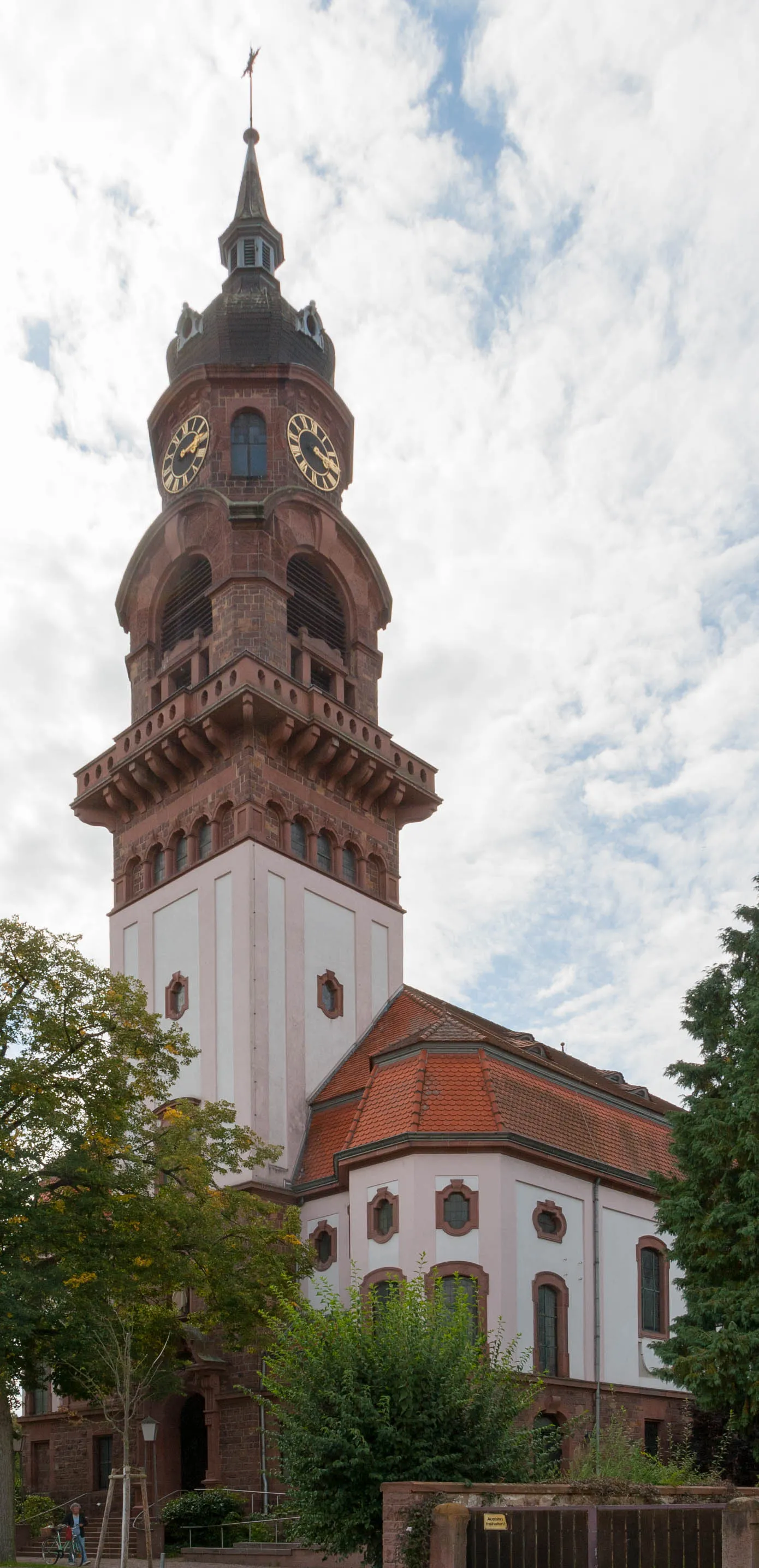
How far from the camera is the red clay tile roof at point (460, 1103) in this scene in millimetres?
34750

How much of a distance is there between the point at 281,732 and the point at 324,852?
391 centimetres

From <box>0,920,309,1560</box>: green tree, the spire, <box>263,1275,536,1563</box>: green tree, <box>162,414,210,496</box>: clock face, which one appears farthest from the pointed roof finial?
<box>263,1275,536,1563</box>: green tree

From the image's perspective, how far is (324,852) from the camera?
144 ft

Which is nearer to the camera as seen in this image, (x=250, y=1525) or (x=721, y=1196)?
(x=721, y=1196)

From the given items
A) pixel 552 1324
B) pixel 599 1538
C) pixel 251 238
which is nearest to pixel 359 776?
pixel 552 1324

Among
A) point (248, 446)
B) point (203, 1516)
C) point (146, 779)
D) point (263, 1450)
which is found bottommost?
point (203, 1516)

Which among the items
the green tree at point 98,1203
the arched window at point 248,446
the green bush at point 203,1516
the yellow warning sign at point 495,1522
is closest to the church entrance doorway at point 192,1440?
the green bush at point 203,1516

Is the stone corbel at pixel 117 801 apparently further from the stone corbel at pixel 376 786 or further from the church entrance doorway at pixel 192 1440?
the church entrance doorway at pixel 192 1440

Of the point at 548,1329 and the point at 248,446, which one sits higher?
the point at 248,446

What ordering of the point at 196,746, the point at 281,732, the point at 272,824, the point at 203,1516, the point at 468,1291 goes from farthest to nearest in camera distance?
1. the point at 196,746
2. the point at 281,732
3. the point at 272,824
4. the point at 203,1516
5. the point at 468,1291

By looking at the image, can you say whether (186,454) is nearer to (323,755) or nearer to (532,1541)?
(323,755)

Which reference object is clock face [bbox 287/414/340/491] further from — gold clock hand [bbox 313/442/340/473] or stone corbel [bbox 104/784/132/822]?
stone corbel [bbox 104/784/132/822]

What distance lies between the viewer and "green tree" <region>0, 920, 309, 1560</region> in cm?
2659

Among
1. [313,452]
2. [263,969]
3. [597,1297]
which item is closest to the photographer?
[597,1297]
